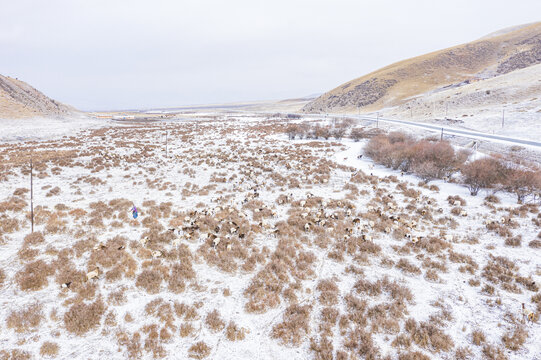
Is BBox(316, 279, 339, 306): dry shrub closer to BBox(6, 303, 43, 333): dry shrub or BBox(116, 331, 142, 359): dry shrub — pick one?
BBox(116, 331, 142, 359): dry shrub

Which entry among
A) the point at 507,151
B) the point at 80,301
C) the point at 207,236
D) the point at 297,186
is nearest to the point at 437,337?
the point at 207,236

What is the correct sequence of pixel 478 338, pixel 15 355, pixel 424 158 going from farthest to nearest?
pixel 424 158, pixel 478 338, pixel 15 355

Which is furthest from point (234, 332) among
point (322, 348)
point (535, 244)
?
point (535, 244)

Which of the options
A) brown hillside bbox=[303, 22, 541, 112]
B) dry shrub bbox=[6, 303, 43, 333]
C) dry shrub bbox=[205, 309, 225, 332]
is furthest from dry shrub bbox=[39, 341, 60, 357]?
brown hillside bbox=[303, 22, 541, 112]

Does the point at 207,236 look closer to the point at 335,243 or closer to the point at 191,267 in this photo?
the point at 191,267

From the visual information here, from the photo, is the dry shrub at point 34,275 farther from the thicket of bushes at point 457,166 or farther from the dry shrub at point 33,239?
the thicket of bushes at point 457,166

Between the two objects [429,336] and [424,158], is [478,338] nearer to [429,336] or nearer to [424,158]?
[429,336]
